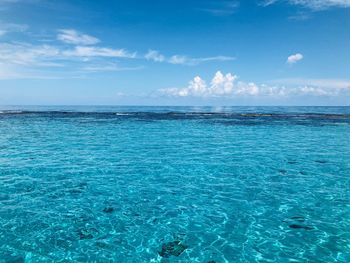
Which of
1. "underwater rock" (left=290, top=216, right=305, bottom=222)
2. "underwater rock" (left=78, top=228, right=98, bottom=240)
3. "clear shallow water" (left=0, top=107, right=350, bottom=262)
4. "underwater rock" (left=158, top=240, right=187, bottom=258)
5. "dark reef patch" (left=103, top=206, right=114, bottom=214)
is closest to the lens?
"underwater rock" (left=158, top=240, right=187, bottom=258)

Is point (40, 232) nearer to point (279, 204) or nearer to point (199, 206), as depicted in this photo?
point (199, 206)

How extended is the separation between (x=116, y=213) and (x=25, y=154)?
58.3 ft

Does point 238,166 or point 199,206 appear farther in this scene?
point 238,166

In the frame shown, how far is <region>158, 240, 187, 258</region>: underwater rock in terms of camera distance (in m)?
10.9

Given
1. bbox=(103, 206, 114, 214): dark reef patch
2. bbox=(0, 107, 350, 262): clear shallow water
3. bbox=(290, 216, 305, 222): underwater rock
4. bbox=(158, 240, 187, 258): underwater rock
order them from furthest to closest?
1. bbox=(103, 206, 114, 214): dark reef patch
2. bbox=(290, 216, 305, 222): underwater rock
3. bbox=(0, 107, 350, 262): clear shallow water
4. bbox=(158, 240, 187, 258): underwater rock

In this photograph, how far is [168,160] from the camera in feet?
85.5

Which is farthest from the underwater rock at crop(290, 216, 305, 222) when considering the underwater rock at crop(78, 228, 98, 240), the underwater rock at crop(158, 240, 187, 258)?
the underwater rock at crop(78, 228, 98, 240)

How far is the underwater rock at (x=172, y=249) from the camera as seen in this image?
428 inches

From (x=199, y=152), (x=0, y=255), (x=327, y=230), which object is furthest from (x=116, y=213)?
(x=199, y=152)

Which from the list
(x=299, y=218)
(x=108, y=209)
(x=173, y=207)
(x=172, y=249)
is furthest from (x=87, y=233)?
(x=299, y=218)

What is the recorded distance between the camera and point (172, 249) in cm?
1122

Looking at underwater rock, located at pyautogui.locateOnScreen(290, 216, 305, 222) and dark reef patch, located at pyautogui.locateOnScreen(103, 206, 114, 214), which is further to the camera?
dark reef patch, located at pyautogui.locateOnScreen(103, 206, 114, 214)

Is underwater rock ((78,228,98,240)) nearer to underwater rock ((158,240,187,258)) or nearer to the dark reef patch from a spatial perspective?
the dark reef patch

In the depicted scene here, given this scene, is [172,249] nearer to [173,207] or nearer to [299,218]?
[173,207]
